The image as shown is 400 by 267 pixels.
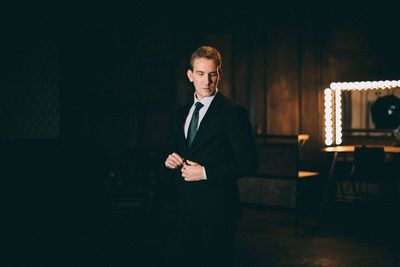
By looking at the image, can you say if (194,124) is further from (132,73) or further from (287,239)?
(132,73)

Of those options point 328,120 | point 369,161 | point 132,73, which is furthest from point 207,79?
point 132,73

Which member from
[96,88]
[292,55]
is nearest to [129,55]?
[96,88]

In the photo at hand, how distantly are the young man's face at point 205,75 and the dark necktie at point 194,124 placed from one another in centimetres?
9

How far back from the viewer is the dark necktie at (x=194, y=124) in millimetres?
3098

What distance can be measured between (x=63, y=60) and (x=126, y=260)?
12.7ft

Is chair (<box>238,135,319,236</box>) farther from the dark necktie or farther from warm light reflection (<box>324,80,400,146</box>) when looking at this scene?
the dark necktie

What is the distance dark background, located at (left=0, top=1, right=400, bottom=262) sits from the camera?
8672 millimetres

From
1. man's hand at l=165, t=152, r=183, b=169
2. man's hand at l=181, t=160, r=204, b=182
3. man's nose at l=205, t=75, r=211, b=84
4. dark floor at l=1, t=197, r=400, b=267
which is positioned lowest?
dark floor at l=1, t=197, r=400, b=267

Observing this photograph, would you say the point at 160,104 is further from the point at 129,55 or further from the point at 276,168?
the point at 276,168

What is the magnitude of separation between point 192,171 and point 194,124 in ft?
0.96

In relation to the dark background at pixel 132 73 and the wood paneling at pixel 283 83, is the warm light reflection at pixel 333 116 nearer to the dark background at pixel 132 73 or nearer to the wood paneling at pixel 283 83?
the dark background at pixel 132 73

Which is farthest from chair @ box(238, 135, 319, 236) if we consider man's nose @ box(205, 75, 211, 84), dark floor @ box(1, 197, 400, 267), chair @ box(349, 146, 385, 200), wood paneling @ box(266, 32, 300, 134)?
man's nose @ box(205, 75, 211, 84)

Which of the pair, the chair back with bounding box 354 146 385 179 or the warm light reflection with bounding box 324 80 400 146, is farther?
the warm light reflection with bounding box 324 80 400 146

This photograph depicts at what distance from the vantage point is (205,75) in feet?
9.74
